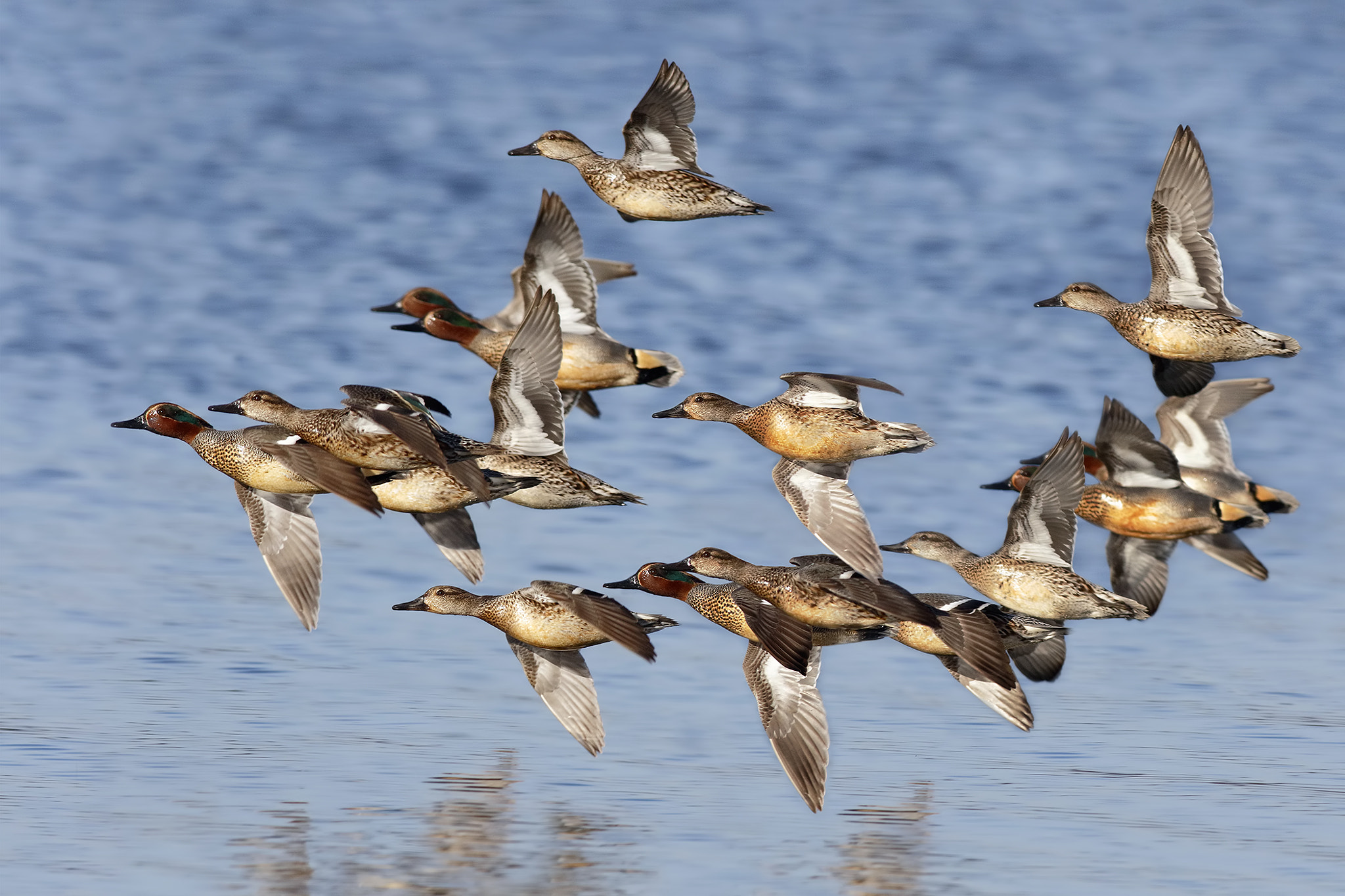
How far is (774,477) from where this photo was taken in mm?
13578

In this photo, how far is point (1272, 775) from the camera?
14.1 metres

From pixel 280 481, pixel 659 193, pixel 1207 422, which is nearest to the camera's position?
pixel 280 481

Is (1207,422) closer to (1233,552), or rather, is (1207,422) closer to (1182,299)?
(1233,552)

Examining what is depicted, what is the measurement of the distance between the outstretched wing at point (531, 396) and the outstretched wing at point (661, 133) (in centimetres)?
163

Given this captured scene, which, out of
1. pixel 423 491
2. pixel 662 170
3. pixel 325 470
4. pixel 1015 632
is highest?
pixel 662 170

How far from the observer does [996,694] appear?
44.7ft

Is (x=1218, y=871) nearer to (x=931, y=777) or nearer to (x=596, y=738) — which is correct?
(x=931, y=777)

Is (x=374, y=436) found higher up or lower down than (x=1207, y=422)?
higher up

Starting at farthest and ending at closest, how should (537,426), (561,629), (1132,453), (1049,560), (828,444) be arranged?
(1132,453) < (1049,560) < (537,426) < (828,444) < (561,629)

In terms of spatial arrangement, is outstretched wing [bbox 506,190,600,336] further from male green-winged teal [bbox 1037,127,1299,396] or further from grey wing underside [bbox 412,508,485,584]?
male green-winged teal [bbox 1037,127,1299,396]

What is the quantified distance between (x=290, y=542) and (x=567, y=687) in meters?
2.00

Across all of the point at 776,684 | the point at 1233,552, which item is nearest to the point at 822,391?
the point at 776,684

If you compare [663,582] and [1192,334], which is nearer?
[1192,334]

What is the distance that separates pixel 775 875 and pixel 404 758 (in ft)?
10.3
